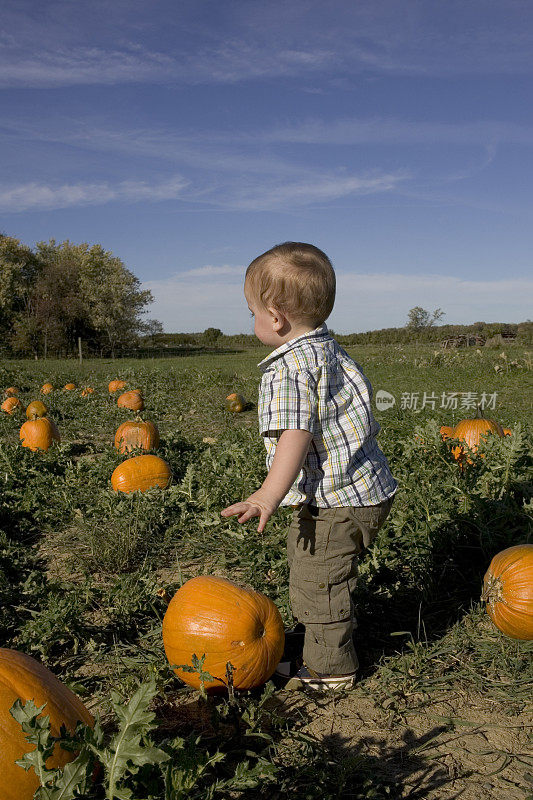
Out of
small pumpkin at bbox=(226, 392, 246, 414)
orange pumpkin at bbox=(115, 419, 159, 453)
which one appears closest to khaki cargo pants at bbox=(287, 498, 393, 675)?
orange pumpkin at bbox=(115, 419, 159, 453)

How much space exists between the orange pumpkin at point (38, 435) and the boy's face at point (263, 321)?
5061 mm

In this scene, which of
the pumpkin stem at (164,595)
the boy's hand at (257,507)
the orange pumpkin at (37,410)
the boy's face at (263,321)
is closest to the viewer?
the boy's hand at (257,507)

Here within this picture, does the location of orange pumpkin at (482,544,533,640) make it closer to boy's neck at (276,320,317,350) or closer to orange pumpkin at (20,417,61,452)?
boy's neck at (276,320,317,350)

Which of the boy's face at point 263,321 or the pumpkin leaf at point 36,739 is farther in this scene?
the boy's face at point 263,321

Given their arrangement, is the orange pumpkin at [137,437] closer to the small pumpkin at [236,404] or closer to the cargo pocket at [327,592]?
the small pumpkin at [236,404]

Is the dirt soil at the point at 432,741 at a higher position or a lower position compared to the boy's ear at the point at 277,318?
lower

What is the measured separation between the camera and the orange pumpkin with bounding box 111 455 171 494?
17.1 feet

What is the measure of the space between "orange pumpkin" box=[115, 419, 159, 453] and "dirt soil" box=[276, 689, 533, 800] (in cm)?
421

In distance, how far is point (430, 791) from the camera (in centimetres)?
205

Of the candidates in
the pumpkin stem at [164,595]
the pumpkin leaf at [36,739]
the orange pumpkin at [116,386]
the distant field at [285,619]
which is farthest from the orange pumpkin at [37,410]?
the pumpkin leaf at [36,739]

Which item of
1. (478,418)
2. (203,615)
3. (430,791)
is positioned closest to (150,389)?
(478,418)

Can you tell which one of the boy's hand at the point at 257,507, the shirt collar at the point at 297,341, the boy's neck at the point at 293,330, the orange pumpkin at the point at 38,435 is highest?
the boy's neck at the point at 293,330

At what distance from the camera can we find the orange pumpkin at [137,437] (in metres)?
6.49

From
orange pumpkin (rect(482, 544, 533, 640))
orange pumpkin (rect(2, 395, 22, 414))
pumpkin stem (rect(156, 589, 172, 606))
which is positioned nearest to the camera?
orange pumpkin (rect(482, 544, 533, 640))
